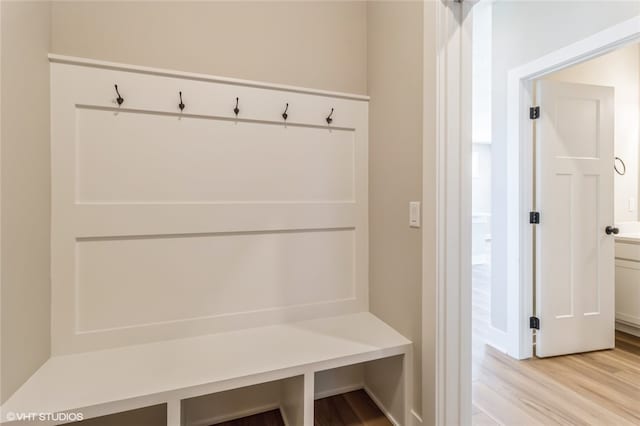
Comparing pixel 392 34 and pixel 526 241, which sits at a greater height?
pixel 392 34

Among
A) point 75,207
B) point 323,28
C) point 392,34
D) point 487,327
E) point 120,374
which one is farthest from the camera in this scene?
point 487,327

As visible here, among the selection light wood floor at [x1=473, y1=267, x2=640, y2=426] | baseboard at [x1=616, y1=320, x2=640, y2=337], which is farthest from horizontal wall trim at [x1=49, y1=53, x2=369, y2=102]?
baseboard at [x1=616, y1=320, x2=640, y2=337]

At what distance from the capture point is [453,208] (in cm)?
122

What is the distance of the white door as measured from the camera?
216cm

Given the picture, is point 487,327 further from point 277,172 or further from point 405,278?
point 277,172

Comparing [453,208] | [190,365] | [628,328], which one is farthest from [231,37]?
[628,328]

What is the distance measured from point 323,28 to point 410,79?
2.40 ft

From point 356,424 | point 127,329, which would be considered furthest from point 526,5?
point 127,329

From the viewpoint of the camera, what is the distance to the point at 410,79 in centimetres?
140

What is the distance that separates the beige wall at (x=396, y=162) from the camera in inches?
53.4

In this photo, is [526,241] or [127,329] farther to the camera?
[526,241]

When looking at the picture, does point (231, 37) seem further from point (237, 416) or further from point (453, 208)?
point (237, 416)

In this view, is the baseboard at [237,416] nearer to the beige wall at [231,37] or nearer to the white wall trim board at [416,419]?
the white wall trim board at [416,419]

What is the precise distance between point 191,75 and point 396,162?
1136 millimetres
